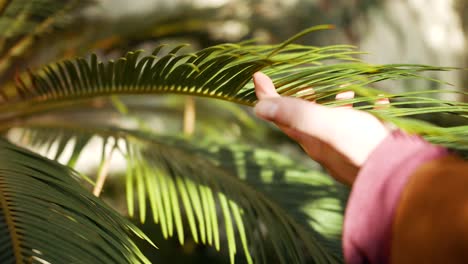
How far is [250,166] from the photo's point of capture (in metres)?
1.31

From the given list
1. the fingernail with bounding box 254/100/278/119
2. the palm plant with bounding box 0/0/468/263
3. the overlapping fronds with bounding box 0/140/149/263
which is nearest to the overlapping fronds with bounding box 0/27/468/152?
the palm plant with bounding box 0/0/468/263

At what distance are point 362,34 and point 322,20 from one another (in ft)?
0.55

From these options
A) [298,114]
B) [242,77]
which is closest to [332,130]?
[298,114]

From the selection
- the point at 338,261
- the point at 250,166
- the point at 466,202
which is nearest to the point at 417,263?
the point at 466,202

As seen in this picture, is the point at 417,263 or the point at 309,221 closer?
the point at 417,263

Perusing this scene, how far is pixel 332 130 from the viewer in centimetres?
60

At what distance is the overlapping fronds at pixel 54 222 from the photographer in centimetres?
75

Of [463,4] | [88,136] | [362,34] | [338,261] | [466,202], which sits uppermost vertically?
[463,4]

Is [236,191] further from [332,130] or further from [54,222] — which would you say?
[332,130]

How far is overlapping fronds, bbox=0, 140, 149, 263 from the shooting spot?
0.75 metres

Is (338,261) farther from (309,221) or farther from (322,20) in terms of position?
(322,20)

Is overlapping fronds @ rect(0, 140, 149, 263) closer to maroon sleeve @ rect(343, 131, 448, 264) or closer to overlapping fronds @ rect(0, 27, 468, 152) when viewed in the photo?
overlapping fronds @ rect(0, 27, 468, 152)

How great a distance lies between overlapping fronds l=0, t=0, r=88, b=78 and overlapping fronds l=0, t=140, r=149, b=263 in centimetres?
52

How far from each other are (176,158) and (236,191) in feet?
0.53
